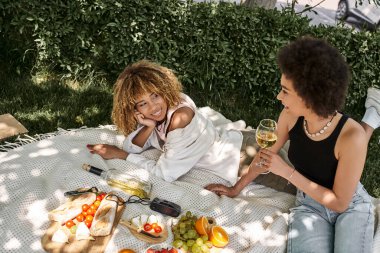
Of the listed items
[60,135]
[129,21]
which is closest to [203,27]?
[129,21]

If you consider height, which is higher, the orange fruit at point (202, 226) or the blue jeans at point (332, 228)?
the blue jeans at point (332, 228)

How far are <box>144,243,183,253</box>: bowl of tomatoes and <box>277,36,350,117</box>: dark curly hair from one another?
1483 millimetres

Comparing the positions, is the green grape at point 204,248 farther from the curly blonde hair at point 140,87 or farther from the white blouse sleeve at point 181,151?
the curly blonde hair at point 140,87

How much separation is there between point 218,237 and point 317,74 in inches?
57.9

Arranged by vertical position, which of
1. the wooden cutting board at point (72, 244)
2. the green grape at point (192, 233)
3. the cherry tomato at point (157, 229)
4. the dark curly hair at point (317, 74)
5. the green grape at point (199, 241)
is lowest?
the wooden cutting board at point (72, 244)

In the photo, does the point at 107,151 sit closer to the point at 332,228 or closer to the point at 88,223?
the point at 88,223

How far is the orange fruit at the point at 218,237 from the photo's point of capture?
10.4 ft

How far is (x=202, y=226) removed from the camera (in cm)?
321

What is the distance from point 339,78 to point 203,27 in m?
3.00

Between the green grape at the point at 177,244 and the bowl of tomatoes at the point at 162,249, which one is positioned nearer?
the bowl of tomatoes at the point at 162,249

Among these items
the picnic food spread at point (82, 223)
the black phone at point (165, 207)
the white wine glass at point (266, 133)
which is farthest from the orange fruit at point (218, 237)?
the picnic food spread at point (82, 223)

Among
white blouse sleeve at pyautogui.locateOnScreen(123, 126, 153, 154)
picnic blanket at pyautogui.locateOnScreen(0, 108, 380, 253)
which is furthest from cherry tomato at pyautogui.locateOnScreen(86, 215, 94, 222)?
white blouse sleeve at pyautogui.locateOnScreen(123, 126, 153, 154)

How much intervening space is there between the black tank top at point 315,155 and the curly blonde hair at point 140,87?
116 centimetres

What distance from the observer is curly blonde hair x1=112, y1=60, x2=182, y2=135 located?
11.9 feet
